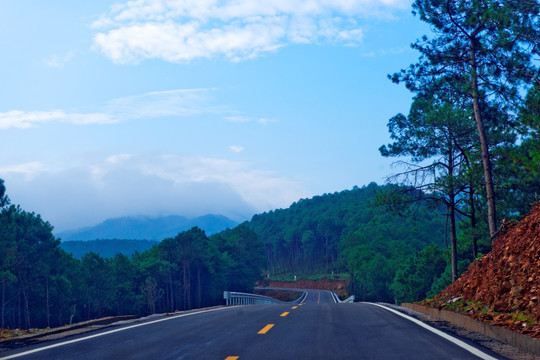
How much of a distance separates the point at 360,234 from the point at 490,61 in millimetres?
119216

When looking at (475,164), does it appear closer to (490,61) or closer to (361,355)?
(490,61)

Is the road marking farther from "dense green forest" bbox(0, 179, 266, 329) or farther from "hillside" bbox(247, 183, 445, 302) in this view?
"dense green forest" bbox(0, 179, 266, 329)

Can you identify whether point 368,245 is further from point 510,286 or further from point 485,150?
point 510,286

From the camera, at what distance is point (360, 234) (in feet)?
453

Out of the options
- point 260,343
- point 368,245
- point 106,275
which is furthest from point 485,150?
point 368,245

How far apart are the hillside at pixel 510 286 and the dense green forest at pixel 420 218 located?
271cm

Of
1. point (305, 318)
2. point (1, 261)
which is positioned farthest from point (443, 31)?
point (1, 261)

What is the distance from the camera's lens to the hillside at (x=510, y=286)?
9.33 metres

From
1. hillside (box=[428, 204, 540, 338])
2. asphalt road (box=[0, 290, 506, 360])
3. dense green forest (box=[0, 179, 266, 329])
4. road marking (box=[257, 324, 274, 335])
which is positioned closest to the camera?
asphalt road (box=[0, 290, 506, 360])

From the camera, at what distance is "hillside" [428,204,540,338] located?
9.33 meters

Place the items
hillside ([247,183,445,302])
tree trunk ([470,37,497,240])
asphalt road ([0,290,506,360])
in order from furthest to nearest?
hillside ([247,183,445,302]) < tree trunk ([470,37,497,240]) < asphalt road ([0,290,506,360])

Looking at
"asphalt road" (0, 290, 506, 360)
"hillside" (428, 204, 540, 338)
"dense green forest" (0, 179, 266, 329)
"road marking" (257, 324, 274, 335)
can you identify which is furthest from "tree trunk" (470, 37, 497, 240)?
"dense green forest" (0, 179, 266, 329)

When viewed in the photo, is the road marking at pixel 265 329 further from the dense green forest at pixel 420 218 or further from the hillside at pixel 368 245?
the hillside at pixel 368 245

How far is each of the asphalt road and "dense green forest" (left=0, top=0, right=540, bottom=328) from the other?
7997 millimetres
